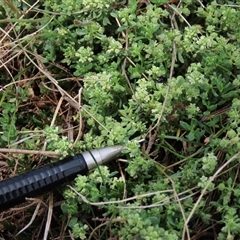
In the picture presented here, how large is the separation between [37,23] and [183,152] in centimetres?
57

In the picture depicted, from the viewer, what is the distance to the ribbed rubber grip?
142 cm

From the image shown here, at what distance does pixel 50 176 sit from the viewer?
1.44m

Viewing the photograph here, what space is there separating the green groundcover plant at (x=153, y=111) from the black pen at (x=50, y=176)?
3 centimetres

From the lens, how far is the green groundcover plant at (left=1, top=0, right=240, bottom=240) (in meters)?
1.41

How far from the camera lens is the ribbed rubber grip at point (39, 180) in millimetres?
1421

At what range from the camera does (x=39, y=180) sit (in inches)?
56.4

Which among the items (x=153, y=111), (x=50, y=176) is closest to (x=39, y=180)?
(x=50, y=176)

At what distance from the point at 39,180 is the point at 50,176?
0.03 metres

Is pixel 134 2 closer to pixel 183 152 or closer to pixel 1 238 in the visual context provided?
pixel 183 152

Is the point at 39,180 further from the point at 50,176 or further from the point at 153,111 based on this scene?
the point at 153,111

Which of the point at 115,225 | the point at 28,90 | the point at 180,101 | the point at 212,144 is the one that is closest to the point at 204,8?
the point at 180,101

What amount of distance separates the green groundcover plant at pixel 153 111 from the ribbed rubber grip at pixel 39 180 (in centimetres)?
3

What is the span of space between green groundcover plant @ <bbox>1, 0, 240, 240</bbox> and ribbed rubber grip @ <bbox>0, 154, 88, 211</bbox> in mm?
31

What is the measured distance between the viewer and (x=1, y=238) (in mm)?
1509
